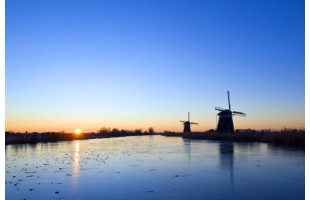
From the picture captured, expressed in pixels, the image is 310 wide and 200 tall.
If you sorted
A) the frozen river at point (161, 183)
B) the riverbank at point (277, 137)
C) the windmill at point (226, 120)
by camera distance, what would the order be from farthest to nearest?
the windmill at point (226, 120) < the riverbank at point (277, 137) < the frozen river at point (161, 183)

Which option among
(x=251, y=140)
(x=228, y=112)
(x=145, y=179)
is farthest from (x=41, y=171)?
(x=228, y=112)

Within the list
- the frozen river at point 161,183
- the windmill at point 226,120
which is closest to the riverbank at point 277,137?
the windmill at point 226,120

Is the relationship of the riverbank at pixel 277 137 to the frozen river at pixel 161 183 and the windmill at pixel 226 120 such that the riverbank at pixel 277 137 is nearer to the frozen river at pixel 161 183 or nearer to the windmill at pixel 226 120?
the windmill at pixel 226 120

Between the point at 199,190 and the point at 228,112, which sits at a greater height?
the point at 228,112

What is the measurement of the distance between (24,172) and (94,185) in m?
6.02

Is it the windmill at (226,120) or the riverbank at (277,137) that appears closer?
the riverbank at (277,137)

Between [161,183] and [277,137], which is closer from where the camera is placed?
[161,183]

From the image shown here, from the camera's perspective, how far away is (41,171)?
51.0ft

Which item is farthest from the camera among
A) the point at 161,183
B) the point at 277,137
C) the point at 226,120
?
the point at 226,120

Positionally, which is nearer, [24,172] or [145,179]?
[145,179]

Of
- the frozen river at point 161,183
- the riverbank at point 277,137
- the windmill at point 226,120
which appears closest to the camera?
the frozen river at point 161,183

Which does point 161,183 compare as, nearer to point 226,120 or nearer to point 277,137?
point 277,137

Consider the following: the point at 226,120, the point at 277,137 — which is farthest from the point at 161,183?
the point at 226,120
